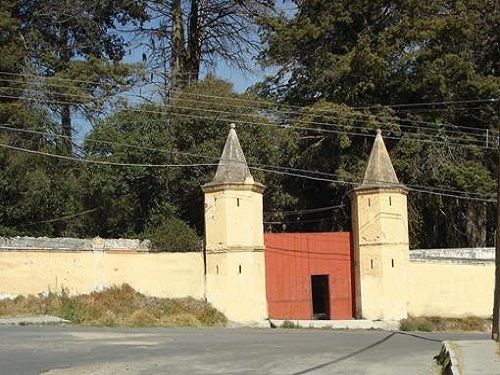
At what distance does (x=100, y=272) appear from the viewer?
2691 cm

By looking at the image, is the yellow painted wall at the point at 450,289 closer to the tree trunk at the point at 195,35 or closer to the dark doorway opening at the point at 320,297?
the dark doorway opening at the point at 320,297

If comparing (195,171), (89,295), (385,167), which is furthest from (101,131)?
(385,167)

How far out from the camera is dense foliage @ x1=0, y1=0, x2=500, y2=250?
1385 inches

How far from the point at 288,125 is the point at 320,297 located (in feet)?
32.0

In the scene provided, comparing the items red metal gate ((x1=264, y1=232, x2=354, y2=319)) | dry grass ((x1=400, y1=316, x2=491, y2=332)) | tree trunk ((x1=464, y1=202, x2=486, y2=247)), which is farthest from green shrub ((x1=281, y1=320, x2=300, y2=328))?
tree trunk ((x1=464, y1=202, x2=486, y2=247))

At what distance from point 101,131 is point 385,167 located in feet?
44.5

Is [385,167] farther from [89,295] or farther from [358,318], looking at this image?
[89,295]

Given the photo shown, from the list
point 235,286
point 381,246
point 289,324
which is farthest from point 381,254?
point 235,286

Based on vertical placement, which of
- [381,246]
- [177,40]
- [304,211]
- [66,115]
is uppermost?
[177,40]

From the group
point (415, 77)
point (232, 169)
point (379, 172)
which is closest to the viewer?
point (232, 169)

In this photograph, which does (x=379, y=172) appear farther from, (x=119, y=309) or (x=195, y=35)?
(x=195, y=35)

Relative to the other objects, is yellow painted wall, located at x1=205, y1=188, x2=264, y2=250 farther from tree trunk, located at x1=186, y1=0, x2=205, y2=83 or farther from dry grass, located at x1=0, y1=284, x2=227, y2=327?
tree trunk, located at x1=186, y1=0, x2=205, y2=83

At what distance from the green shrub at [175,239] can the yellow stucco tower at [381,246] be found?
6807mm

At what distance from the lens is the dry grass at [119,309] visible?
25.1 meters
